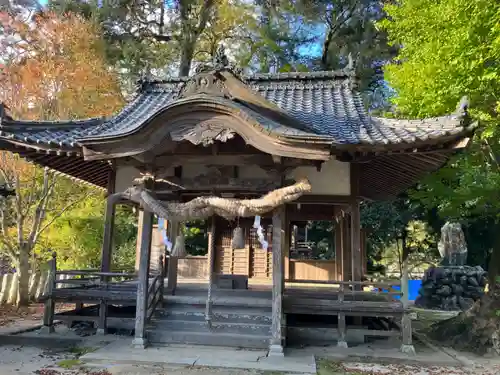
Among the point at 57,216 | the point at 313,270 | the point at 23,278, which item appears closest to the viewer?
the point at 23,278

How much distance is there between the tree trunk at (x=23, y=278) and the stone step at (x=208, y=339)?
7.21 meters

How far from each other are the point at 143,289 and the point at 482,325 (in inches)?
258

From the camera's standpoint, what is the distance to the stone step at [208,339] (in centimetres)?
733

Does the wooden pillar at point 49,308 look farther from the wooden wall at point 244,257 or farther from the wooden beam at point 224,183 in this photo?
the wooden wall at point 244,257

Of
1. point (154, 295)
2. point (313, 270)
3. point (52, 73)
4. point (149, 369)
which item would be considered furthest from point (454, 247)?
point (52, 73)

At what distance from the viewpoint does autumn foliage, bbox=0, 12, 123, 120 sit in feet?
40.4

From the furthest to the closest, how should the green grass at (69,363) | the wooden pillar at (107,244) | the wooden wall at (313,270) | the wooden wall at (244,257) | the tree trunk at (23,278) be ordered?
the wooden wall at (244,257), the wooden wall at (313,270), the tree trunk at (23,278), the wooden pillar at (107,244), the green grass at (69,363)

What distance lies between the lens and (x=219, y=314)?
8.09m

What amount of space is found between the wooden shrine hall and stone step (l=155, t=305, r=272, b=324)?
0.02 m

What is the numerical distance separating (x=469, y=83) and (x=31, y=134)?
27.8ft

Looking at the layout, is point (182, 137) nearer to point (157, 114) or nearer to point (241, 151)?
point (157, 114)

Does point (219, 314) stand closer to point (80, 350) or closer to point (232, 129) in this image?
point (80, 350)

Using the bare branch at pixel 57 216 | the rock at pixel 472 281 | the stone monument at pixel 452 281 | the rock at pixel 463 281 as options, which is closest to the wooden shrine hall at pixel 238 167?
the bare branch at pixel 57 216

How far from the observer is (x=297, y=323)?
27.8ft
